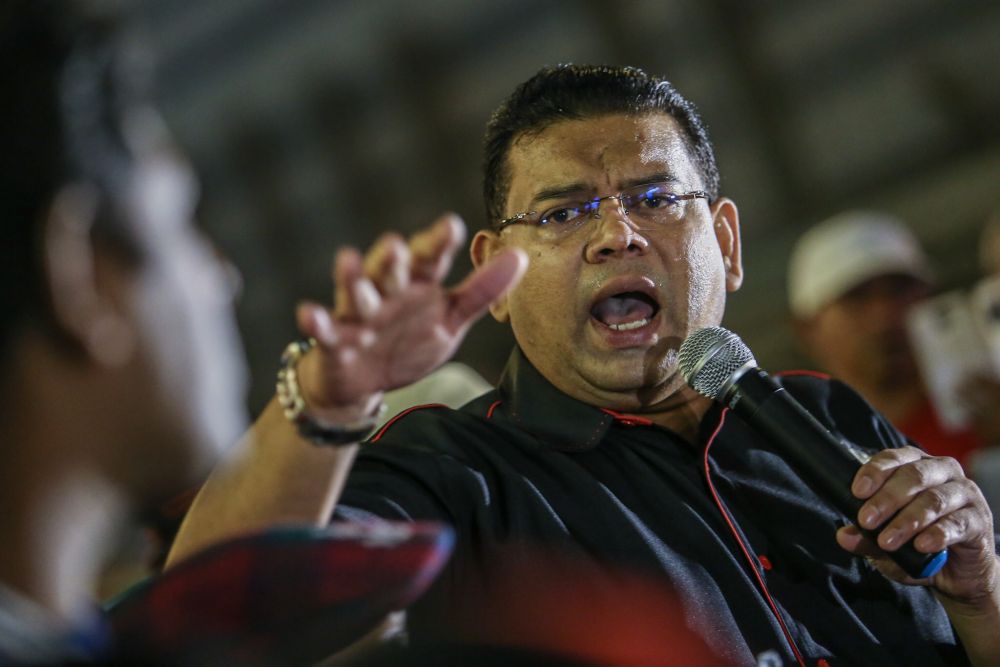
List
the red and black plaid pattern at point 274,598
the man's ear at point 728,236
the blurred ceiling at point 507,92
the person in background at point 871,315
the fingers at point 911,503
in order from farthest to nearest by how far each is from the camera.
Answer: the blurred ceiling at point 507,92, the person in background at point 871,315, the man's ear at point 728,236, the fingers at point 911,503, the red and black plaid pattern at point 274,598

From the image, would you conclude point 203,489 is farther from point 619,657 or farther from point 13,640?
point 619,657

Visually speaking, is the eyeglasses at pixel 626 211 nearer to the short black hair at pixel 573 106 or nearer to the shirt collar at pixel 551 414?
the short black hair at pixel 573 106

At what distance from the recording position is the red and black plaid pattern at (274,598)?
3.22 feet

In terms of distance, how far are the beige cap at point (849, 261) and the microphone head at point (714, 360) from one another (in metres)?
2.84

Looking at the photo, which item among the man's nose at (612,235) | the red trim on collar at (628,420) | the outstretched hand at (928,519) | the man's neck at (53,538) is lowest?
the outstretched hand at (928,519)

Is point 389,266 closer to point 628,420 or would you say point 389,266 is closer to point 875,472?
point 875,472

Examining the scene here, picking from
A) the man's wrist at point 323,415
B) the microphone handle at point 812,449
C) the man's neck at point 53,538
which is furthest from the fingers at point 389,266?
the microphone handle at point 812,449

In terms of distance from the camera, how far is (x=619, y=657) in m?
1.79

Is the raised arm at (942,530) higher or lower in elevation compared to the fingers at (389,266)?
lower

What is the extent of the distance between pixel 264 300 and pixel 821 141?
6.02 m

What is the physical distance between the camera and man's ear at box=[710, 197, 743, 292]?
101 inches

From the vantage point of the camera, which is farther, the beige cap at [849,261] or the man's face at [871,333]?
the beige cap at [849,261]

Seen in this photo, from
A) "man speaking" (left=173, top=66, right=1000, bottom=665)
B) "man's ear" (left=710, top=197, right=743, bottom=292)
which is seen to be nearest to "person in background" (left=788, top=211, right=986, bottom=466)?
"man's ear" (left=710, top=197, right=743, bottom=292)

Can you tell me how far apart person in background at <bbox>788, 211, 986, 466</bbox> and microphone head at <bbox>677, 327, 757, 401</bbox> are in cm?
253
